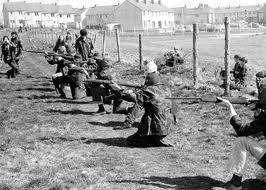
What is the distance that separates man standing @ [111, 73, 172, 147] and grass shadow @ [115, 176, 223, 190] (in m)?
1.57

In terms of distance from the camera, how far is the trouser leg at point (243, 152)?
5969 millimetres

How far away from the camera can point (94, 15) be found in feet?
397

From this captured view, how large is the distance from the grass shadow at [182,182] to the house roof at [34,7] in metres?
124

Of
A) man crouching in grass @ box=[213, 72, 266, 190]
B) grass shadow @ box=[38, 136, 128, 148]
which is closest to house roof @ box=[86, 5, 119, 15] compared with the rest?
grass shadow @ box=[38, 136, 128, 148]

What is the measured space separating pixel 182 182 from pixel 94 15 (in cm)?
11781

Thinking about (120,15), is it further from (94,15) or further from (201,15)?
(201,15)

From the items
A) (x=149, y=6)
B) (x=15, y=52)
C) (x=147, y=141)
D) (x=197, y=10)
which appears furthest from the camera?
(x=197, y=10)

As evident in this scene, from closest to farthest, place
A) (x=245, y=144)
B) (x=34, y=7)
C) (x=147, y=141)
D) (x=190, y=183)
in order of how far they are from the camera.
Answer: (x=245, y=144), (x=190, y=183), (x=147, y=141), (x=34, y=7)

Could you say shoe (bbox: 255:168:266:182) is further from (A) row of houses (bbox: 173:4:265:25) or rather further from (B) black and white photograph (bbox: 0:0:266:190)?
(A) row of houses (bbox: 173:4:265:25)

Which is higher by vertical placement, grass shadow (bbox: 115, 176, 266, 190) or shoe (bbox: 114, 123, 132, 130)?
shoe (bbox: 114, 123, 132, 130)

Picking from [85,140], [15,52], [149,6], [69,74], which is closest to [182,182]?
[85,140]

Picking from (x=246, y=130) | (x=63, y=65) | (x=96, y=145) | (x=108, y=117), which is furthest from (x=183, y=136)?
(x=63, y=65)

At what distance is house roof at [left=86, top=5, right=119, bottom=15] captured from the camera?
11562 cm

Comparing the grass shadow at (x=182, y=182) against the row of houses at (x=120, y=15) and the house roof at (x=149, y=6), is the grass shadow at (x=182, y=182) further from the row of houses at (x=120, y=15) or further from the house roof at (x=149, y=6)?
the house roof at (x=149, y=6)
